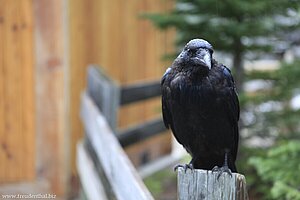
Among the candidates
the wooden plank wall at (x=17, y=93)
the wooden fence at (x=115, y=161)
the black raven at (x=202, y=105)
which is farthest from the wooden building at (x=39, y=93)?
the black raven at (x=202, y=105)

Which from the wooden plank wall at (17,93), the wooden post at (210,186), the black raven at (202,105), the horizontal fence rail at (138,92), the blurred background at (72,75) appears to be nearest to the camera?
the wooden post at (210,186)

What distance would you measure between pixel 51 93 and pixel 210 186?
4308 millimetres

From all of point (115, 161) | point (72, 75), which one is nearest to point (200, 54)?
point (115, 161)

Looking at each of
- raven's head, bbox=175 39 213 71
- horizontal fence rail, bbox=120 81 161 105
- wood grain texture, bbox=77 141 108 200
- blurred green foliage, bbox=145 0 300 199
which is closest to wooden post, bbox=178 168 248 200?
raven's head, bbox=175 39 213 71

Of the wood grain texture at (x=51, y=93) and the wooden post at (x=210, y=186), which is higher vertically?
the wooden post at (x=210, y=186)

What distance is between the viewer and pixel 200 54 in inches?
119

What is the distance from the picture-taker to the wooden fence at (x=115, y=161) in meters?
2.37

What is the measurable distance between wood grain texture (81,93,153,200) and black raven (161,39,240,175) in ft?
1.04

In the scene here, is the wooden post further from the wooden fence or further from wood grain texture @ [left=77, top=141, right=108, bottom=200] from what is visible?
wood grain texture @ [left=77, top=141, right=108, bottom=200]

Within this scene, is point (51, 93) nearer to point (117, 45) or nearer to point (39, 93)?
point (39, 93)

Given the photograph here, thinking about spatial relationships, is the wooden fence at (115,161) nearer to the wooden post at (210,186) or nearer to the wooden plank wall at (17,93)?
the wooden post at (210,186)

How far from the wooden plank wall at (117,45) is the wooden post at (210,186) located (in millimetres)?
4404

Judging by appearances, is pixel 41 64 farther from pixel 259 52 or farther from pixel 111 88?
pixel 259 52

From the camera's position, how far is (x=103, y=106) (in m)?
5.52
